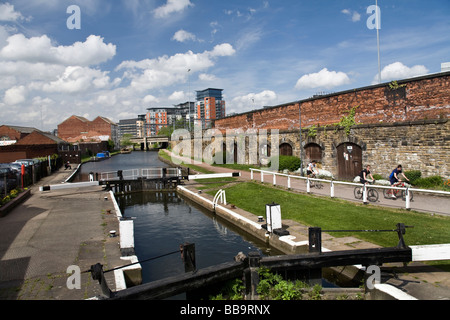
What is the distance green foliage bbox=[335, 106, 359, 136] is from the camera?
19312mm

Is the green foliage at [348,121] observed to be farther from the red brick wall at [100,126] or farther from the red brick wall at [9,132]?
the red brick wall at [100,126]

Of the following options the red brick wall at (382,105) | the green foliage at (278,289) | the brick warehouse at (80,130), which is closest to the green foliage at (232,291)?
the green foliage at (278,289)

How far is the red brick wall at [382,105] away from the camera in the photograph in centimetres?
1552

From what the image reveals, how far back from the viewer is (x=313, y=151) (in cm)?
2236

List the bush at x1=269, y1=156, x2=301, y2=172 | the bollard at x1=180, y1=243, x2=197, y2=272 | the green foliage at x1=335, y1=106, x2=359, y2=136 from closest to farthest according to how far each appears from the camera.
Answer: the bollard at x1=180, y1=243, x2=197, y2=272, the green foliage at x1=335, y1=106, x2=359, y2=136, the bush at x1=269, y1=156, x2=301, y2=172

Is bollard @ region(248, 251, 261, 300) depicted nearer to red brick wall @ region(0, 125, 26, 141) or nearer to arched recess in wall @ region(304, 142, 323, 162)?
arched recess in wall @ region(304, 142, 323, 162)

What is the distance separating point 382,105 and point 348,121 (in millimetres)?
2129

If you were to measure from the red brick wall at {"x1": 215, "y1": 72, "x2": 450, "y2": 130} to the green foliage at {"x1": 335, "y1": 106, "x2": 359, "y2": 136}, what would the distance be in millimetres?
262

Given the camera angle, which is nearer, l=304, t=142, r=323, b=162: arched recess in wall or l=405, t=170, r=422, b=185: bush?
l=405, t=170, r=422, b=185: bush

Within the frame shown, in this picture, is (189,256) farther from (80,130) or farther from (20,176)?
(80,130)

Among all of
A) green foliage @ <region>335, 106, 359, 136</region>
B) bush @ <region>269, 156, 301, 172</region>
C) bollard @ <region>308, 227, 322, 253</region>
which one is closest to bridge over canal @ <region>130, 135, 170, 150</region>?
bush @ <region>269, 156, 301, 172</region>

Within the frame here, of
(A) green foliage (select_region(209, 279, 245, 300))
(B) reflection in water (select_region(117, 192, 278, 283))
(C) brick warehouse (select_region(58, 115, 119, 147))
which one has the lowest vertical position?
(B) reflection in water (select_region(117, 192, 278, 283))
